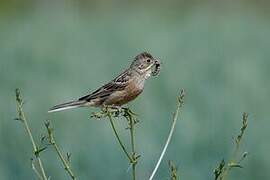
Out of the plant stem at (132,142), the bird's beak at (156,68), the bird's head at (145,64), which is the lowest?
the plant stem at (132,142)

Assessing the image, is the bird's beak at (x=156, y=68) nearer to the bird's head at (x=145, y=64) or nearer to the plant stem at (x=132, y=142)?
the bird's head at (x=145, y=64)

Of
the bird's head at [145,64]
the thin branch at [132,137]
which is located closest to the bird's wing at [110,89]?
the bird's head at [145,64]

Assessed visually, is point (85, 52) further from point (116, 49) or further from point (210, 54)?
point (210, 54)

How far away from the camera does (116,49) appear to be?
944cm

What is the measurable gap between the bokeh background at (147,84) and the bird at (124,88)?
40 cm

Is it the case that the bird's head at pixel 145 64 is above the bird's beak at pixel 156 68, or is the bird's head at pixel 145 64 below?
above

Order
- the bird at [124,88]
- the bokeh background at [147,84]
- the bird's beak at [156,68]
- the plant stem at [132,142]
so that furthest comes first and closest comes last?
the bokeh background at [147,84] → the bird at [124,88] → the bird's beak at [156,68] → the plant stem at [132,142]

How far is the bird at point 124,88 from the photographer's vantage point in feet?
16.1

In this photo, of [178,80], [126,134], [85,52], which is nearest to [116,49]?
[85,52]

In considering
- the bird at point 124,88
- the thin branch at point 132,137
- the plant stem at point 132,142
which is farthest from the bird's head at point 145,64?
the plant stem at point 132,142

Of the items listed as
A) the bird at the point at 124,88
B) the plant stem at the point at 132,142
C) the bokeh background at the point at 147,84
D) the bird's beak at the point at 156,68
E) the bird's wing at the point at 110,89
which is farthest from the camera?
the bokeh background at the point at 147,84

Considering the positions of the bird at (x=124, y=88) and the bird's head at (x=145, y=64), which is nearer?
the bird's head at (x=145, y=64)

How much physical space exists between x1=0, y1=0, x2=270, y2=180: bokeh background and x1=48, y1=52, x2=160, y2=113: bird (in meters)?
0.40

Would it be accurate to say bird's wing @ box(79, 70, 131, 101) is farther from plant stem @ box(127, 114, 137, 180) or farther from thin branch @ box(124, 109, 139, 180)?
plant stem @ box(127, 114, 137, 180)
